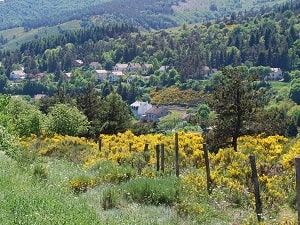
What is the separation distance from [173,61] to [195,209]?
175224mm

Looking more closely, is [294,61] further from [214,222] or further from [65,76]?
[214,222]

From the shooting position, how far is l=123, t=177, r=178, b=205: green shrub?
10.3 meters

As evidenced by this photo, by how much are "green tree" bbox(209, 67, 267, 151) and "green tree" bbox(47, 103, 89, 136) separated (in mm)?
19365

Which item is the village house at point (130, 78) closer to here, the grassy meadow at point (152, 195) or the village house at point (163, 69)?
the village house at point (163, 69)

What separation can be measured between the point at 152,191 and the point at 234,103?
28.5 ft

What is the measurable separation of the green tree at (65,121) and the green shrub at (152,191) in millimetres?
25634

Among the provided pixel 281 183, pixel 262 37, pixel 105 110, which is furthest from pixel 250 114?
pixel 262 37

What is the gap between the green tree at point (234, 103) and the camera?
18.2 metres

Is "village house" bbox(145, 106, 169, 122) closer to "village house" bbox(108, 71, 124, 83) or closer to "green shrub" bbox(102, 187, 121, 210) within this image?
"village house" bbox(108, 71, 124, 83)

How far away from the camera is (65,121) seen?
1421 inches

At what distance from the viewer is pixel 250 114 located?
1834 centimetres

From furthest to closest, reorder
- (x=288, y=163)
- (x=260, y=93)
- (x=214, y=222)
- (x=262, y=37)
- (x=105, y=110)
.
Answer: (x=262, y=37) < (x=105, y=110) < (x=260, y=93) < (x=288, y=163) < (x=214, y=222)

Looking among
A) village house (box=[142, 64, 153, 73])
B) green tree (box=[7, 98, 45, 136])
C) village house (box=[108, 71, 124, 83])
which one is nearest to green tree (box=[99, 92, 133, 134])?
green tree (box=[7, 98, 45, 136])

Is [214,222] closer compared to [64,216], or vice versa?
[64,216]
